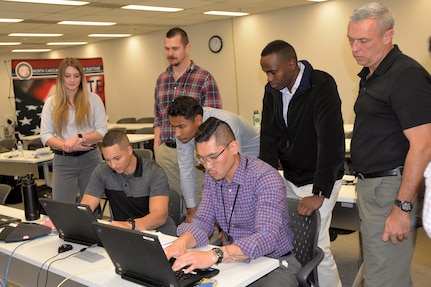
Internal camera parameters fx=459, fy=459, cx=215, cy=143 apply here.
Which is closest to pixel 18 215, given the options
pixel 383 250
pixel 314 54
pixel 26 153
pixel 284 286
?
pixel 284 286

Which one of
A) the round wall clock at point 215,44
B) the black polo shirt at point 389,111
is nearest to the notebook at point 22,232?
the black polo shirt at point 389,111

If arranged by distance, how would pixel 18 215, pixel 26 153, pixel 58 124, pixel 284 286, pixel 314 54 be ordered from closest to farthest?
pixel 284 286
pixel 18 215
pixel 58 124
pixel 26 153
pixel 314 54

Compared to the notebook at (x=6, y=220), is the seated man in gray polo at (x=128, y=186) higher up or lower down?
higher up

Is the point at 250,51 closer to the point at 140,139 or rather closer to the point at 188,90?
the point at 140,139

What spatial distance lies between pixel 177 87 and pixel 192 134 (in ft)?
3.17

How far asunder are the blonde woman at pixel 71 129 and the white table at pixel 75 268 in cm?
114

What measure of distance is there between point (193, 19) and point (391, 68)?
28.2 feet

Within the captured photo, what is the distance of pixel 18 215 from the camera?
3113 mm

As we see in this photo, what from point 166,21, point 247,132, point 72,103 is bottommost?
point 247,132

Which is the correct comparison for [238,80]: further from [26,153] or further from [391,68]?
[391,68]

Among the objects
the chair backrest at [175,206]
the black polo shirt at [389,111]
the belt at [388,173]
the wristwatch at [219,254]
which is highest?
the black polo shirt at [389,111]

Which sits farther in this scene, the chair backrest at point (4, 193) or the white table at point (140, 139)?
the white table at point (140, 139)

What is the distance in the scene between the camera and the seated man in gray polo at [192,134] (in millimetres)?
2861

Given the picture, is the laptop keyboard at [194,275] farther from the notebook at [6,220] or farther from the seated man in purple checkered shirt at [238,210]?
the notebook at [6,220]
